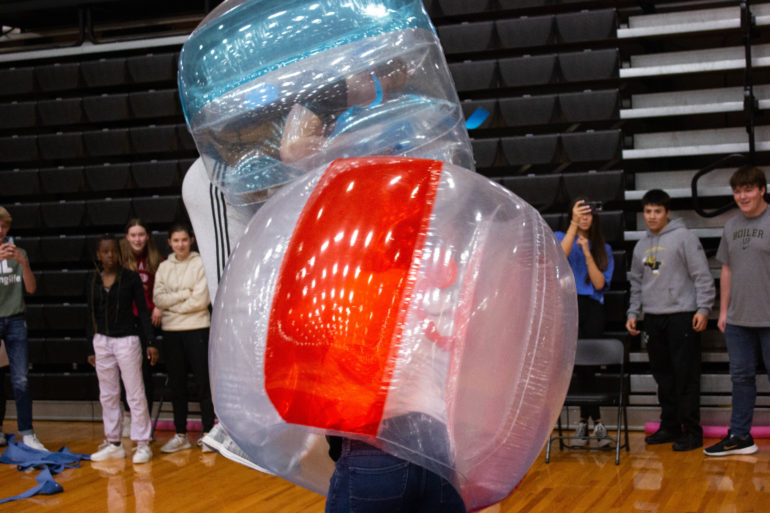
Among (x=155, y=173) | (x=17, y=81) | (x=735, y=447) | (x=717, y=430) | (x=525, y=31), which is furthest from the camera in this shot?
(x=17, y=81)

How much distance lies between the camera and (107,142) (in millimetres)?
7301

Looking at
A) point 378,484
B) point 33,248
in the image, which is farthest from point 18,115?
point 378,484

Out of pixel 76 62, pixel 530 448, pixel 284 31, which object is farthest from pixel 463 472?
pixel 76 62

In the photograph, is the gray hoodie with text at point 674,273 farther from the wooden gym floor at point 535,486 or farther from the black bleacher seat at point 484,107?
the black bleacher seat at point 484,107

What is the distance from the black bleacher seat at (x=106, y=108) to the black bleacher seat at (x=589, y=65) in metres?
3.64

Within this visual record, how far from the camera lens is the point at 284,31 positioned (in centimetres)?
170

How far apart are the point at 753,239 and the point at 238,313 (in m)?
4.20

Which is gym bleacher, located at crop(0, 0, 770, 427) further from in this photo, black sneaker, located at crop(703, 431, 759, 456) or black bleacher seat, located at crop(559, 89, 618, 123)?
black sneaker, located at crop(703, 431, 759, 456)

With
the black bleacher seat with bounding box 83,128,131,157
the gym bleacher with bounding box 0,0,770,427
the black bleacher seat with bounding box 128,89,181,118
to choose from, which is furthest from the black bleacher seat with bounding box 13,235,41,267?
the black bleacher seat with bounding box 128,89,181,118

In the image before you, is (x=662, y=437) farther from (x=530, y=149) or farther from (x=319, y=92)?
(x=319, y=92)

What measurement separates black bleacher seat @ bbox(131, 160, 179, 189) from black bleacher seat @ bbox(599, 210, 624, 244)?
343 centimetres

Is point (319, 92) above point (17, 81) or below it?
below

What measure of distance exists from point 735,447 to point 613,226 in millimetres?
1745

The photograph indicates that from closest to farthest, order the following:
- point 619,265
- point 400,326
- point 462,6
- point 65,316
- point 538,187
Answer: point 400,326 → point 619,265 → point 538,187 → point 462,6 → point 65,316
